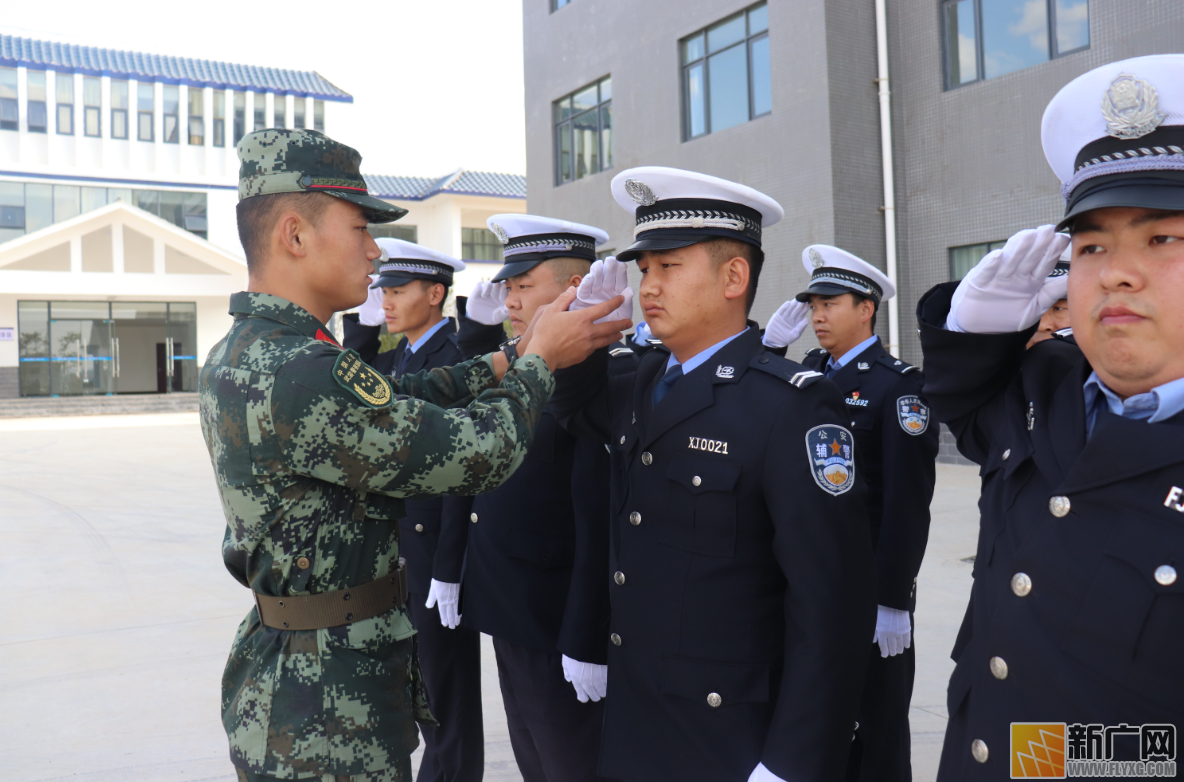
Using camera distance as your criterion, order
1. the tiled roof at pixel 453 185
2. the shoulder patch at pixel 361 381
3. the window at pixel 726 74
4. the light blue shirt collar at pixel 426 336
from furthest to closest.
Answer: the tiled roof at pixel 453 185 < the window at pixel 726 74 < the light blue shirt collar at pixel 426 336 < the shoulder patch at pixel 361 381

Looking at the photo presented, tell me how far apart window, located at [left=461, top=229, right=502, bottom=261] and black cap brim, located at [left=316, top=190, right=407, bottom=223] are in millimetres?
28688

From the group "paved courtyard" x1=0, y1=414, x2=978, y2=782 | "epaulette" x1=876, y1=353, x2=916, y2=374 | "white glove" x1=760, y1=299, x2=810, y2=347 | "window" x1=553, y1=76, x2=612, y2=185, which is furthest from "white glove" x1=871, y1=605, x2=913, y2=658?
"window" x1=553, y1=76, x2=612, y2=185

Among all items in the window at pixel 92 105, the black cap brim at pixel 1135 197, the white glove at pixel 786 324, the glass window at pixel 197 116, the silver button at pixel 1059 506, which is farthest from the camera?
the glass window at pixel 197 116

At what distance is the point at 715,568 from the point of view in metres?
1.92

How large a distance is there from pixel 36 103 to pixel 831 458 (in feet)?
104

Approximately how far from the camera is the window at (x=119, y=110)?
27344 millimetres

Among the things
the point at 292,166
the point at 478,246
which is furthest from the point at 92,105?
the point at 292,166

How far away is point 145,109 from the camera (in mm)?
27734

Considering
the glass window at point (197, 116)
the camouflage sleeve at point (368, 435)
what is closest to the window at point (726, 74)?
the camouflage sleeve at point (368, 435)

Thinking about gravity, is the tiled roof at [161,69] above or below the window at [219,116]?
above

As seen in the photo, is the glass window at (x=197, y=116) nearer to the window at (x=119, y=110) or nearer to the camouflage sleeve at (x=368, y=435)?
the window at (x=119, y=110)

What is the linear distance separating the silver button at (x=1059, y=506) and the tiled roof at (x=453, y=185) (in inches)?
1129

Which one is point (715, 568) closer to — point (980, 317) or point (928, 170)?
point (980, 317)

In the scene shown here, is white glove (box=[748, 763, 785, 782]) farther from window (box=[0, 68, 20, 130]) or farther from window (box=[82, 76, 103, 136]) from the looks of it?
window (box=[0, 68, 20, 130])
